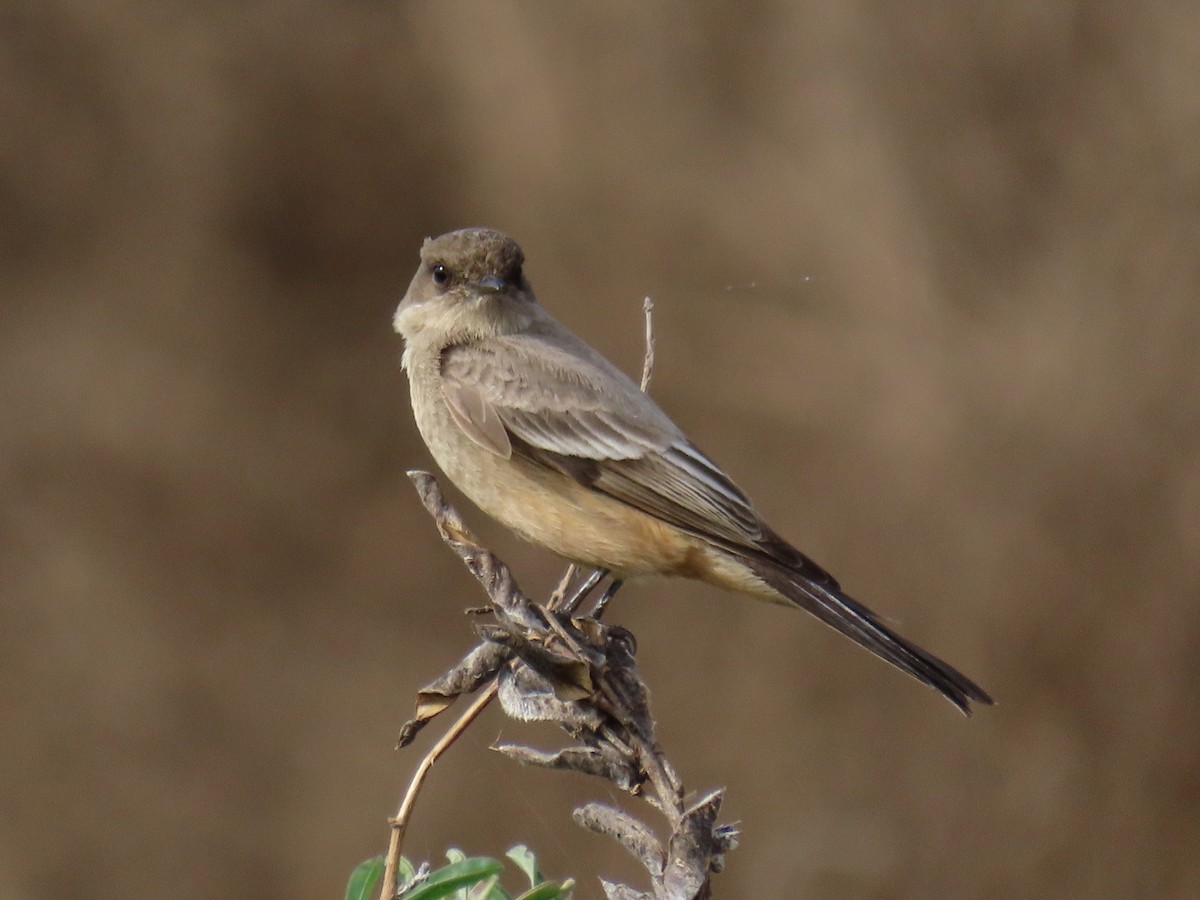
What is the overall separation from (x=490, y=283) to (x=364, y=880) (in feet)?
7.33

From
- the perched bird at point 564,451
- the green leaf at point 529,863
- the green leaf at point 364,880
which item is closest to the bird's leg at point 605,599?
the perched bird at point 564,451

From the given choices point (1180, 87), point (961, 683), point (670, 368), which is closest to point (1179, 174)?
point (1180, 87)

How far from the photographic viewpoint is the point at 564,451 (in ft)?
12.2

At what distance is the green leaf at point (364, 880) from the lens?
203cm

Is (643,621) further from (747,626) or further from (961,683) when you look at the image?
(961,683)

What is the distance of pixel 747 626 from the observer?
6.72 metres

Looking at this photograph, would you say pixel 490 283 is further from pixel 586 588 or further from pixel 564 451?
pixel 586 588

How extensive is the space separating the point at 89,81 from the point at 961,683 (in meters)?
5.16

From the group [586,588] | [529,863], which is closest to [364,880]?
[529,863]

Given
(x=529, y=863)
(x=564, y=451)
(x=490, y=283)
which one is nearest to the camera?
(x=529, y=863)

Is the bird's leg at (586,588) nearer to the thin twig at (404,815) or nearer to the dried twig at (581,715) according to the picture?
the dried twig at (581,715)

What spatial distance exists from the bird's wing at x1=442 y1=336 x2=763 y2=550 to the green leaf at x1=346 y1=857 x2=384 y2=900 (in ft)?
5.32

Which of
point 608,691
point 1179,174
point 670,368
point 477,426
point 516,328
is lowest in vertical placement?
point 608,691

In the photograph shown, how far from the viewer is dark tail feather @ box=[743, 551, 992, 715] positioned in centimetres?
305
